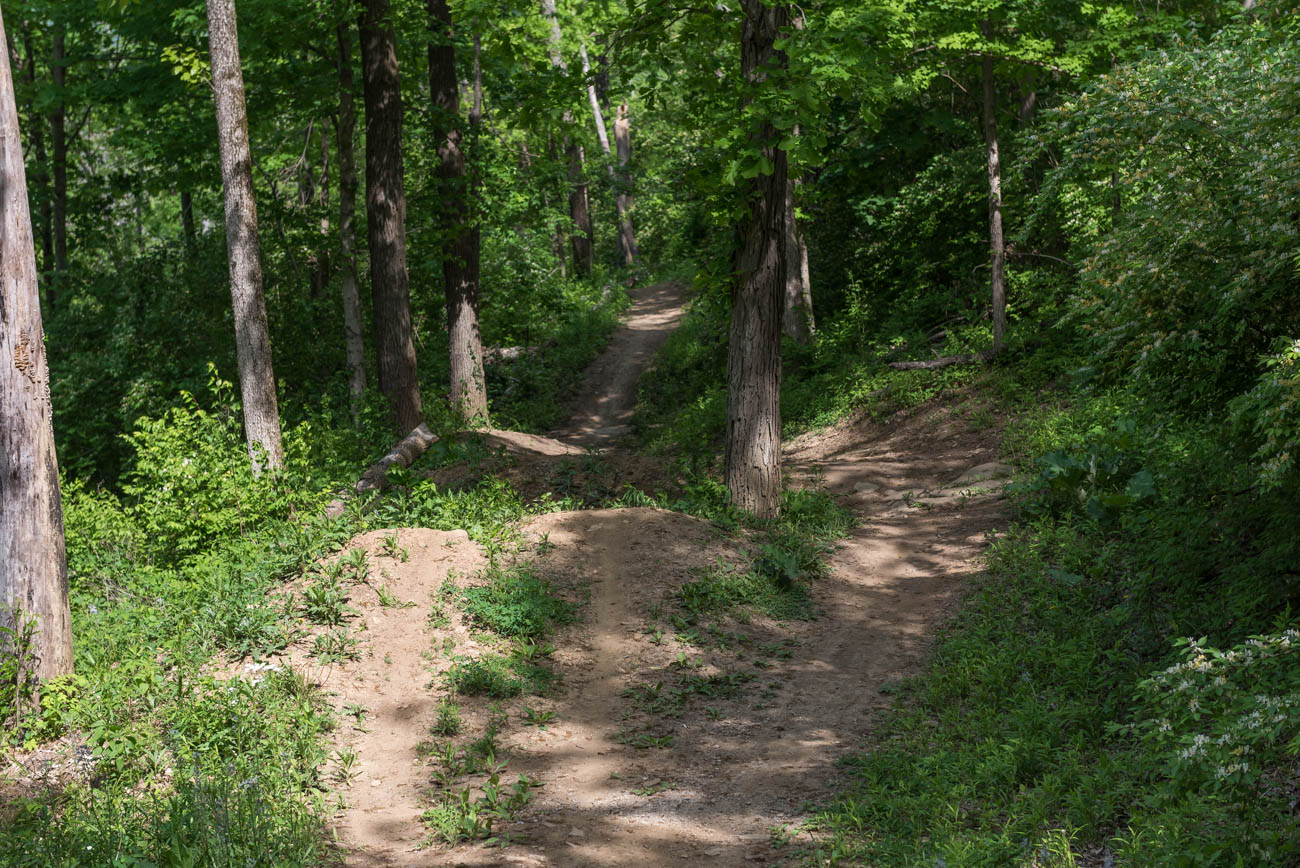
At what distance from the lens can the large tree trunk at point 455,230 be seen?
16.0 metres

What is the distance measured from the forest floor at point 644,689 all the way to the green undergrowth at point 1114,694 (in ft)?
1.65

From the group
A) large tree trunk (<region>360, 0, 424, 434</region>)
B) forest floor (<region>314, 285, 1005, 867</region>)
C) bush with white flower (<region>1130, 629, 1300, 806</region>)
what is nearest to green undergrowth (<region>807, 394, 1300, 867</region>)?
bush with white flower (<region>1130, 629, 1300, 806</region>)

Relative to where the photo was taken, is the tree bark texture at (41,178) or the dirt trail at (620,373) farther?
the tree bark texture at (41,178)

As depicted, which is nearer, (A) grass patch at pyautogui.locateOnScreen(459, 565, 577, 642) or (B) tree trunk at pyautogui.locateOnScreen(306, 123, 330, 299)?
(A) grass patch at pyautogui.locateOnScreen(459, 565, 577, 642)

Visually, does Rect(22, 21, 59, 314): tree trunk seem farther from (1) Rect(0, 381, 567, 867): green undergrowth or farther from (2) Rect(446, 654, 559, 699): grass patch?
(2) Rect(446, 654, 559, 699): grass patch

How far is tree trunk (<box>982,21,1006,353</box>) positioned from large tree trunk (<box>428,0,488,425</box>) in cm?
792

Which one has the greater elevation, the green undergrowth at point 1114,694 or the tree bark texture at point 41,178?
the tree bark texture at point 41,178

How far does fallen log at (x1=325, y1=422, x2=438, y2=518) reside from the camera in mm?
11056

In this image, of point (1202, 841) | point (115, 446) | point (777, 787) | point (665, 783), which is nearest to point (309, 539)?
point (665, 783)

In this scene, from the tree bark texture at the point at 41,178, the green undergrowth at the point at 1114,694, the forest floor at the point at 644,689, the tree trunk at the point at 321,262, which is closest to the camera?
the green undergrowth at the point at 1114,694

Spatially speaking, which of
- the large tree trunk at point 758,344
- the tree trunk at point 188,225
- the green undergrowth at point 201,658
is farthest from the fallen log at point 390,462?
the tree trunk at point 188,225

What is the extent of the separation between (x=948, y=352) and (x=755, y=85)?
8280 millimetres

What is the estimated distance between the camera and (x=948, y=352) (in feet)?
54.4

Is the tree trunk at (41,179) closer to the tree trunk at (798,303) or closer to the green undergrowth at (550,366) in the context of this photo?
the green undergrowth at (550,366)
